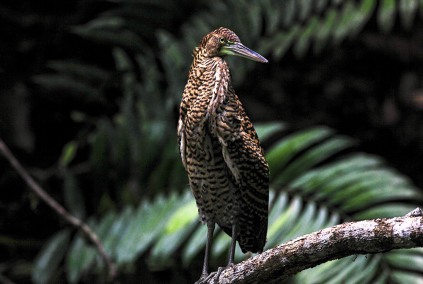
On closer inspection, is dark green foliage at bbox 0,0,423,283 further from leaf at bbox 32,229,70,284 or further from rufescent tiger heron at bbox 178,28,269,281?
rufescent tiger heron at bbox 178,28,269,281

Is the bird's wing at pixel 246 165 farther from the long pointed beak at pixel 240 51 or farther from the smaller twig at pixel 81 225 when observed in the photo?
the smaller twig at pixel 81 225

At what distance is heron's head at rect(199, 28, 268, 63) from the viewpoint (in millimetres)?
2658

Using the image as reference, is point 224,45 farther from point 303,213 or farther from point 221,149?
point 303,213

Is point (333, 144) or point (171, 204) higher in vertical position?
point (333, 144)

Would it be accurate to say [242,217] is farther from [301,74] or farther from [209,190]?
[301,74]

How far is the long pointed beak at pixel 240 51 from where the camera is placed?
2.56 m

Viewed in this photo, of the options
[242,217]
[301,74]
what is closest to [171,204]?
[242,217]

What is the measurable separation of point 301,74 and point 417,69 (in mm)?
1193

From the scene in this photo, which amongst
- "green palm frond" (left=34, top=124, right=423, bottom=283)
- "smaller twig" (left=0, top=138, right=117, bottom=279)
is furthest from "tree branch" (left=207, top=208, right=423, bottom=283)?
"smaller twig" (left=0, top=138, right=117, bottom=279)

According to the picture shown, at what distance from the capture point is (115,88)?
17.8 feet

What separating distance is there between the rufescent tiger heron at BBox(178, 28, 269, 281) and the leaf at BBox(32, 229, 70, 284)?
177 centimetres

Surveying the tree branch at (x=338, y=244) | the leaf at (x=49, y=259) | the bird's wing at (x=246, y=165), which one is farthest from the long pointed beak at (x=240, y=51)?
the leaf at (x=49, y=259)

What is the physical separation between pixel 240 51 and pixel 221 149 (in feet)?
1.81

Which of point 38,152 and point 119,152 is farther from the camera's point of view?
point 38,152
